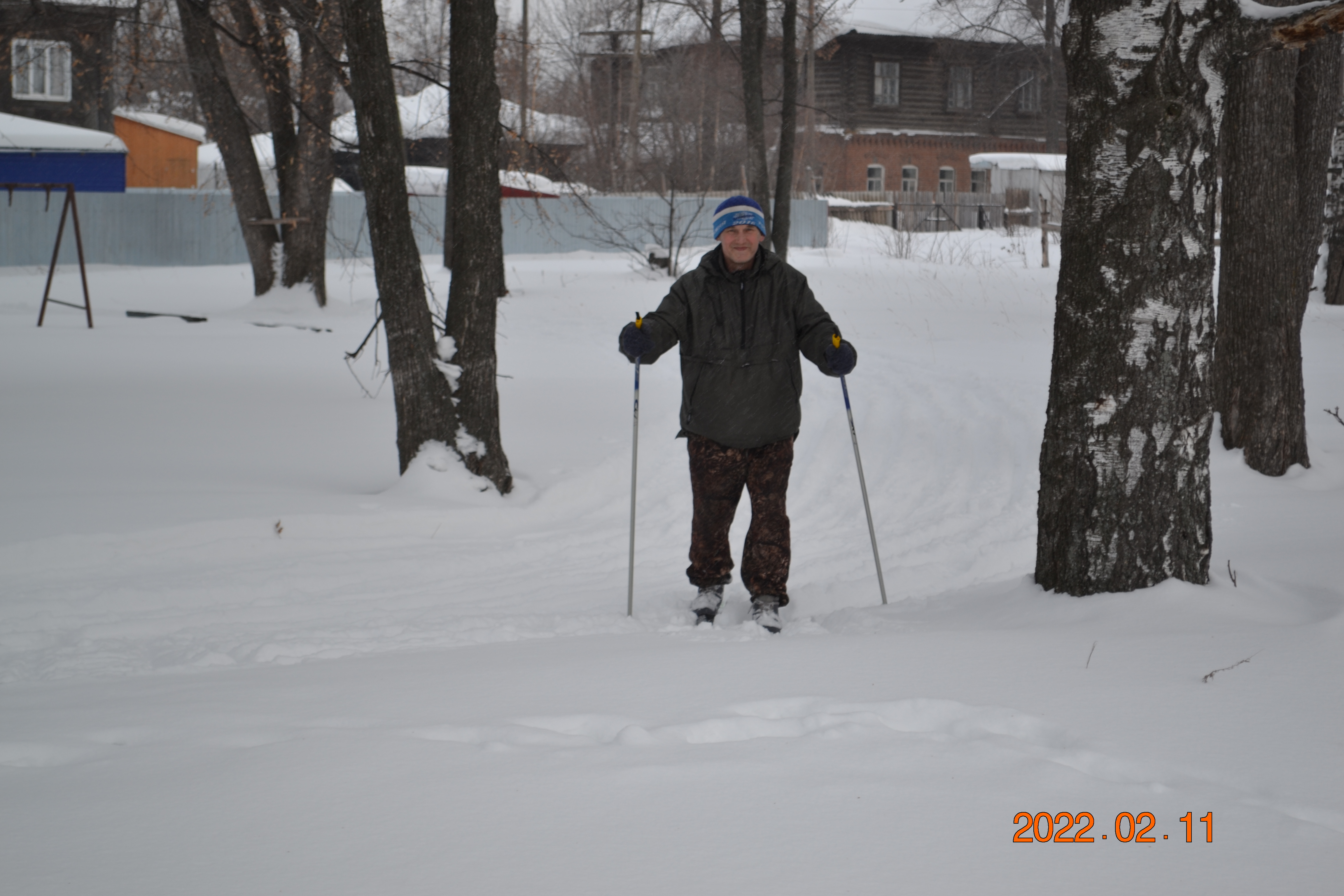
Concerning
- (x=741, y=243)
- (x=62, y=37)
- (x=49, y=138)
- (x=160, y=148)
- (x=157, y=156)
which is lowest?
(x=741, y=243)

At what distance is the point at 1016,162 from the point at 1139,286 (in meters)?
35.2

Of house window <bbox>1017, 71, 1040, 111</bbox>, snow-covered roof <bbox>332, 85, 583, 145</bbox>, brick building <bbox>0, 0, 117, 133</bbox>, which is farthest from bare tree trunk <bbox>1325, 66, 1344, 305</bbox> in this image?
house window <bbox>1017, 71, 1040, 111</bbox>

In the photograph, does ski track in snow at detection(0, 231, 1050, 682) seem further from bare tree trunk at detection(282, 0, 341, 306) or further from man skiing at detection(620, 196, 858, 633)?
bare tree trunk at detection(282, 0, 341, 306)

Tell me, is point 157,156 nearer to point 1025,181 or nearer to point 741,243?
point 1025,181

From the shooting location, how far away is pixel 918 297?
17109 millimetres

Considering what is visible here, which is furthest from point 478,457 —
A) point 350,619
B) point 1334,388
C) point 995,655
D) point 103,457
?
point 1334,388

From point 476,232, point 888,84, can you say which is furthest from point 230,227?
point 888,84

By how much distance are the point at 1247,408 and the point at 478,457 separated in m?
4.65

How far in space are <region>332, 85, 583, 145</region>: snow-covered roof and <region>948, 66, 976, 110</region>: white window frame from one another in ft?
48.5

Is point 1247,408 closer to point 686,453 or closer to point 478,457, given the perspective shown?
point 686,453

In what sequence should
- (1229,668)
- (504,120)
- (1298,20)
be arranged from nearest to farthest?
(1229,668), (1298,20), (504,120)

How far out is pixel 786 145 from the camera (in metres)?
17.5

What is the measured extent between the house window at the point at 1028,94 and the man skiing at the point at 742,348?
4281 cm

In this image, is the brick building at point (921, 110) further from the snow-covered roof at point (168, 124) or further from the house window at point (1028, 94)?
the snow-covered roof at point (168, 124)
